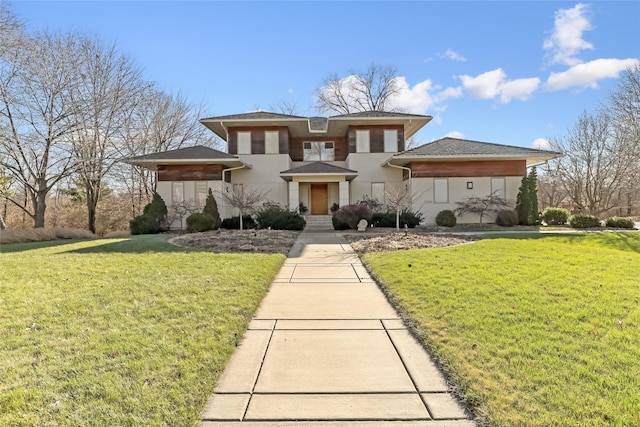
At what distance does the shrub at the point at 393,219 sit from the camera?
1867cm

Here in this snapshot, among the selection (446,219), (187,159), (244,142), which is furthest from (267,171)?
(446,219)

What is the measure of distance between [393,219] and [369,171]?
516 centimetres

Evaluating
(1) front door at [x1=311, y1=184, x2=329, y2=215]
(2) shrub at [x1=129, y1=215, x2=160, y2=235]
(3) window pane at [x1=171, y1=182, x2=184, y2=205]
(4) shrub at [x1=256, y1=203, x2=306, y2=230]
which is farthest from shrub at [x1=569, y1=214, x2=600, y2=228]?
(2) shrub at [x1=129, y1=215, x2=160, y2=235]

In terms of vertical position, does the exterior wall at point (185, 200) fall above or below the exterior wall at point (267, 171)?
below

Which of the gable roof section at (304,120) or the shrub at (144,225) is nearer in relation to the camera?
the shrub at (144,225)

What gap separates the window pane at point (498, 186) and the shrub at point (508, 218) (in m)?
1.56

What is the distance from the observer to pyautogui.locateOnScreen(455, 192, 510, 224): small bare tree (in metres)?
20.4

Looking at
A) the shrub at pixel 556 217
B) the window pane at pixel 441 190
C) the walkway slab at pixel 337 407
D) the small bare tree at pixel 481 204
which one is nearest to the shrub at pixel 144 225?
the window pane at pixel 441 190

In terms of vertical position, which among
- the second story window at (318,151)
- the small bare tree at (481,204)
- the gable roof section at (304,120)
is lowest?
the small bare tree at (481,204)

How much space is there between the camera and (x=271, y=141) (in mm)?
22781

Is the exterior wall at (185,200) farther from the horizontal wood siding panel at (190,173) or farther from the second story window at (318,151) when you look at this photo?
the second story window at (318,151)

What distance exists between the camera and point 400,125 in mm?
22953

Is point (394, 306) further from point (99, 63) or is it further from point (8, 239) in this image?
point (99, 63)

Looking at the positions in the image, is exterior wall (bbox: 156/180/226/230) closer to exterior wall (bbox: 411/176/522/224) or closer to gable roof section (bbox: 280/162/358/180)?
gable roof section (bbox: 280/162/358/180)
